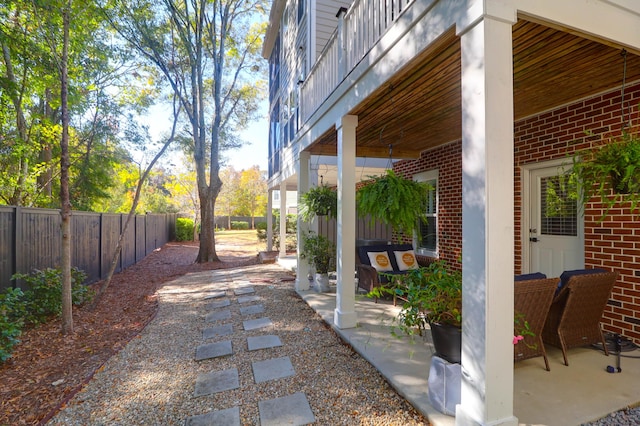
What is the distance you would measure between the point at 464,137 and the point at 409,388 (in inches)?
76.3

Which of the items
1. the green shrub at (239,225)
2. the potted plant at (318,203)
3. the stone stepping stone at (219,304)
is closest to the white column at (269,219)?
the stone stepping stone at (219,304)

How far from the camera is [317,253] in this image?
573cm

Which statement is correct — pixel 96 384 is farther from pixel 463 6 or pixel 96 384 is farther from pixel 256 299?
pixel 463 6

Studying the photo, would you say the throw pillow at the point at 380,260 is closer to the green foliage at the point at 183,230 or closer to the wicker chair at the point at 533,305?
the wicker chair at the point at 533,305

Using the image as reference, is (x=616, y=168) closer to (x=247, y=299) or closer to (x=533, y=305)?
(x=533, y=305)

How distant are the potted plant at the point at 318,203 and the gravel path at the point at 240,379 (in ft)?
5.44

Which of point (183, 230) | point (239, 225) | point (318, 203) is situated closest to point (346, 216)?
point (318, 203)

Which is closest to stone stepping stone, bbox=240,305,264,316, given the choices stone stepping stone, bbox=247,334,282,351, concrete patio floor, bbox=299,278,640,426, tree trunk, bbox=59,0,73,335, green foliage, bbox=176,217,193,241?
stone stepping stone, bbox=247,334,282,351

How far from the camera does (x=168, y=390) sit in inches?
105

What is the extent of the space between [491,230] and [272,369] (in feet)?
7.63

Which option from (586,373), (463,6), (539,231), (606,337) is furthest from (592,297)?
(463,6)

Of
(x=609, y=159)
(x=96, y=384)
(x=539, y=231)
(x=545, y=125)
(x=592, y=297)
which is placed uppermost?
(x=545, y=125)

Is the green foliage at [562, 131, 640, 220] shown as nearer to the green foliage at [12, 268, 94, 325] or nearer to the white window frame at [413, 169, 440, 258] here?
the white window frame at [413, 169, 440, 258]

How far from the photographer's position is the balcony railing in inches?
117
